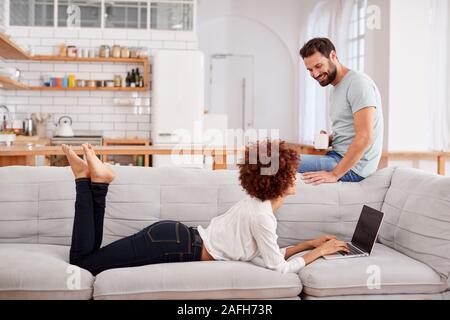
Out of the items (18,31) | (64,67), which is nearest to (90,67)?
(64,67)

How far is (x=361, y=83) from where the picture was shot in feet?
10.3

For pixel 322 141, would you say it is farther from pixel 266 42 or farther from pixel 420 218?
pixel 266 42

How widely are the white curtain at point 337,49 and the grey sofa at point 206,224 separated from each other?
506 cm

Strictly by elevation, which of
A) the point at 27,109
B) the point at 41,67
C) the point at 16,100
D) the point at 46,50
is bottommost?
the point at 27,109

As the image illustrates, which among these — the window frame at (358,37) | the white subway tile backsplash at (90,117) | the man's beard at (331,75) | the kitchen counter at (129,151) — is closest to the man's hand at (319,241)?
the man's beard at (331,75)

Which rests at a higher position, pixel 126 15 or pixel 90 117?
pixel 126 15

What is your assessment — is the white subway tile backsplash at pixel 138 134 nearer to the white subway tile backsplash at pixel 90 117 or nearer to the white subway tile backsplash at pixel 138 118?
the white subway tile backsplash at pixel 138 118

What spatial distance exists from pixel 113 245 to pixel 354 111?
1.52m

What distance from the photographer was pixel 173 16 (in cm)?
795

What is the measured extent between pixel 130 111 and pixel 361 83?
531 centimetres

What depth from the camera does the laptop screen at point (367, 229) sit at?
8.91 feet

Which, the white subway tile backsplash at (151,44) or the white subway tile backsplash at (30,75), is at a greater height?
the white subway tile backsplash at (151,44)
